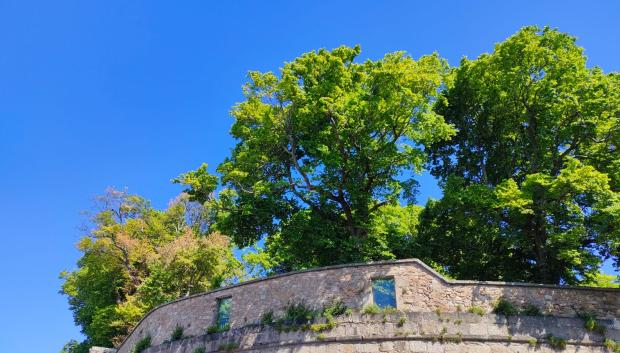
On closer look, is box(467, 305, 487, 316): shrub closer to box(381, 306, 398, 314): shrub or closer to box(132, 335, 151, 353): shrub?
box(381, 306, 398, 314): shrub

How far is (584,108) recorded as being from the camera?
19312mm

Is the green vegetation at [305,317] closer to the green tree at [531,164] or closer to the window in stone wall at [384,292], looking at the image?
the window in stone wall at [384,292]

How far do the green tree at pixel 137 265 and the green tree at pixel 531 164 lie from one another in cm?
1397

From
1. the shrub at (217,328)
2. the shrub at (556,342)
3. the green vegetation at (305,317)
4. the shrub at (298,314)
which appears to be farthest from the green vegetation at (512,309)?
the shrub at (217,328)

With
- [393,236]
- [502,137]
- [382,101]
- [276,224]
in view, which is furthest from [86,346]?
[502,137]

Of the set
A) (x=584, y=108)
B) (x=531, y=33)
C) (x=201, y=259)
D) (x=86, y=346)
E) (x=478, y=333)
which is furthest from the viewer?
(x=86, y=346)

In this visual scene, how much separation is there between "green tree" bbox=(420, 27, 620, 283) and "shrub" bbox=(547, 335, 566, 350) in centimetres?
387

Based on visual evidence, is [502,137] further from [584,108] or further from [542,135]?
[584,108]

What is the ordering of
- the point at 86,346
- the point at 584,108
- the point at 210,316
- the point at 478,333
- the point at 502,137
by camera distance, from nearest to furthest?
the point at 478,333, the point at 210,316, the point at 584,108, the point at 502,137, the point at 86,346

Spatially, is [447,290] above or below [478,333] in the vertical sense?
above

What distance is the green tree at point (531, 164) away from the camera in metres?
17.6

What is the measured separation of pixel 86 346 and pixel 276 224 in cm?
2334

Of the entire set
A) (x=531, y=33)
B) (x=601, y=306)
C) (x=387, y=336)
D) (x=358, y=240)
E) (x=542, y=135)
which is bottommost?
(x=387, y=336)

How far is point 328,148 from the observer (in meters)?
21.7
